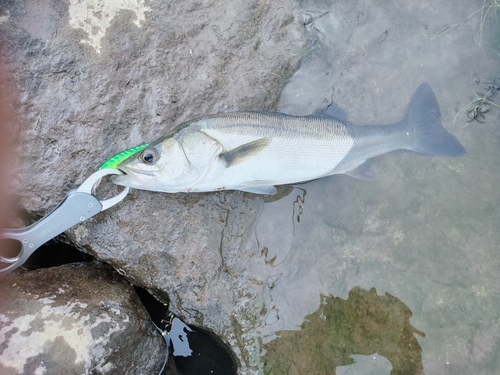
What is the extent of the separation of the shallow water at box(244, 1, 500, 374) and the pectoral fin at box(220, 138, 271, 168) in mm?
601

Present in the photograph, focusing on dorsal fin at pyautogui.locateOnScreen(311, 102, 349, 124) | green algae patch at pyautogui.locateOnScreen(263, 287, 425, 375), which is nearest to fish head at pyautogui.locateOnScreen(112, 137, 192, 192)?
dorsal fin at pyautogui.locateOnScreen(311, 102, 349, 124)

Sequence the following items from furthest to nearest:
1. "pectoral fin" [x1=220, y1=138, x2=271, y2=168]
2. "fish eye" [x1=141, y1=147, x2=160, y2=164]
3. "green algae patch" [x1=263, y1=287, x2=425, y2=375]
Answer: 1. "green algae patch" [x1=263, y1=287, x2=425, y2=375]
2. "pectoral fin" [x1=220, y1=138, x2=271, y2=168]
3. "fish eye" [x1=141, y1=147, x2=160, y2=164]

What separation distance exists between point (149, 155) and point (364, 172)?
73.7 inches

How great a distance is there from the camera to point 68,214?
11.0ft

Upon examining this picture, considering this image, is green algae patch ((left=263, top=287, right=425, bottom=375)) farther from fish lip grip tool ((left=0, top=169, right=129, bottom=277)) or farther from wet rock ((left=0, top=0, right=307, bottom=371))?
fish lip grip tool ((left=0, top=169, right=129, bottom=277))

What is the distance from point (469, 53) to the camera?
392 centimetres

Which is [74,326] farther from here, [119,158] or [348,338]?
[348,338]

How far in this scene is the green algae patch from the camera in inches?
138

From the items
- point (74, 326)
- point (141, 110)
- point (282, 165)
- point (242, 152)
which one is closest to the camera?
point (74, 326)

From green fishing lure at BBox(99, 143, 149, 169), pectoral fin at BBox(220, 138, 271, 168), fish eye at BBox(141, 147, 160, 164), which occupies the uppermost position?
green fishing lure at BBox(99, 143, 149, 169)

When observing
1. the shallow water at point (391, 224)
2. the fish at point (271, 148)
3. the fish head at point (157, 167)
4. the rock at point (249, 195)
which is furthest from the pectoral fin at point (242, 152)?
the shallow water at point (391, 224)

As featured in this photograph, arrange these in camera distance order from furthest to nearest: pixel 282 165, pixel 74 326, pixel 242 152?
1. pixel 282 165
2. pixel 242 152
3. pixel 74 326

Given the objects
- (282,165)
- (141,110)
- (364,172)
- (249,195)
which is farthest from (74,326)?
(364,172)

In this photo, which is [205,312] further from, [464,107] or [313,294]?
[464,107]
